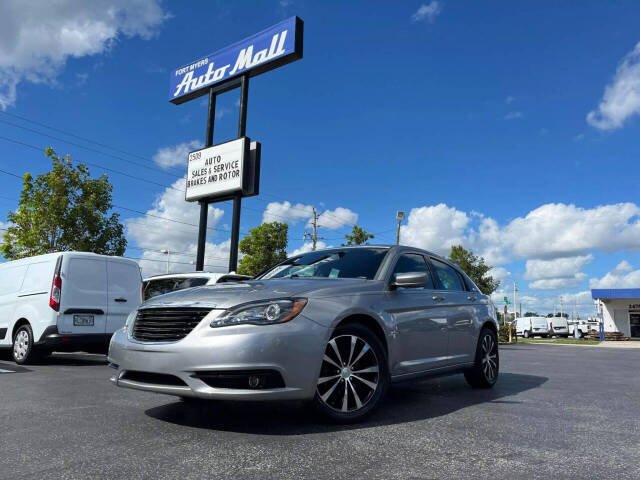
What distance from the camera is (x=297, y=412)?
4410 millimetres

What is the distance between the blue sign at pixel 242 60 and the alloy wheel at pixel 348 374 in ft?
48.9

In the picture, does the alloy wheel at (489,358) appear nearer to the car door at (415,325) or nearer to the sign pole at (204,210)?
the car door at (415,325)

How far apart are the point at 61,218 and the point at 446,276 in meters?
21.3

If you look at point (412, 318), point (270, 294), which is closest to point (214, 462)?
point (270, 294)

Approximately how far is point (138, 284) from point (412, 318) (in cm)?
633

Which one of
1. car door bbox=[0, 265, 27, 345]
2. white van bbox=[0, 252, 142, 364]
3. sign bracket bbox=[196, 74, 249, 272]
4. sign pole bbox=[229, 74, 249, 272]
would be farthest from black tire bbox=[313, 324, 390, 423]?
sign bracket bbox=[196, 74, 249, 272]

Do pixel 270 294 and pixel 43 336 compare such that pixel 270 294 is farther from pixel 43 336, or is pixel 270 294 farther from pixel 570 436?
pixel 43 336

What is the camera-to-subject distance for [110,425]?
153 inches

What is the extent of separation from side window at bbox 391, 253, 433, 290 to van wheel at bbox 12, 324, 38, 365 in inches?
261

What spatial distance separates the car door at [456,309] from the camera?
217 inches

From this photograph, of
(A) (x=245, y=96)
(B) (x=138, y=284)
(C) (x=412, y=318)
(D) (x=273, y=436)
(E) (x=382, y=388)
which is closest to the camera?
(D) (x=273, y=436)

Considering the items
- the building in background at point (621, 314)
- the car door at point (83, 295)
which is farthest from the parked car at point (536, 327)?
the car door at point (83, 295)

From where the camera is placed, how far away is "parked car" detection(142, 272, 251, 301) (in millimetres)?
9188

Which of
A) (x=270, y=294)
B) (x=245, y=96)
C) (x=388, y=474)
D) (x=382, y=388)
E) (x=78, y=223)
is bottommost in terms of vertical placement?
(x=388, y=474)
